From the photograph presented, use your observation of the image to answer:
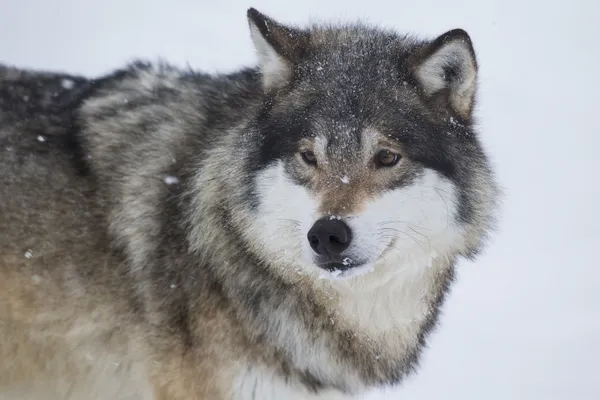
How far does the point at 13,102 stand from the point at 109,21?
403 inches

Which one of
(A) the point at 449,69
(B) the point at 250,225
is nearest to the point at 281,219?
(B) the point at 250,225

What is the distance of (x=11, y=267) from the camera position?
409cm

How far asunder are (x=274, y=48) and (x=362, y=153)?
0.75 metres

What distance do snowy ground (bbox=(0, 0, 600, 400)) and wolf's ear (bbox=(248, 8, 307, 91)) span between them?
1153 mm

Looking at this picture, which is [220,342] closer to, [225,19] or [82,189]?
[82,189]

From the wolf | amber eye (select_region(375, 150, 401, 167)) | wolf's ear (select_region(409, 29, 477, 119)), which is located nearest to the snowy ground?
wolf's ear (select_region(409, 29, 477, 119))

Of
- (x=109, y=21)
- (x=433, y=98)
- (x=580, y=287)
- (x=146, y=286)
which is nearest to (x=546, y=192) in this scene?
(x=580, y=287)

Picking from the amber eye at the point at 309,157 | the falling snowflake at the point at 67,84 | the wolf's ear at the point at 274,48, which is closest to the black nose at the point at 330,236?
the amber eye at the point at 309,157

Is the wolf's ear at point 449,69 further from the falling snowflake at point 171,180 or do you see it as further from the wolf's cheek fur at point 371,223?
the falling snowflake at point 171,180

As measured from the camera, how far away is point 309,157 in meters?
3.77

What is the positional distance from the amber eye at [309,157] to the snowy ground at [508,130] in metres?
1.18

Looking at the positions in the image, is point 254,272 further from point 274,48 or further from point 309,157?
point 274,48

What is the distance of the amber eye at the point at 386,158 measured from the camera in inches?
147

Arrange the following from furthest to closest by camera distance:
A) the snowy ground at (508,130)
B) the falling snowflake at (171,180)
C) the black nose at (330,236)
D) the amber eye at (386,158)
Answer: the snowy ground at (508,130) → the falling snowflake at (171,180) → the amber eye at (386,158) → the black nose at (330,236)
